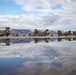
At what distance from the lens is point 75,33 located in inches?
7259

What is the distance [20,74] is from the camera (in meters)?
15.9

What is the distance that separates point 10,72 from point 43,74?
2574mm

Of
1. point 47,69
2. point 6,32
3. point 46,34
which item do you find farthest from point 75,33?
point 47,69

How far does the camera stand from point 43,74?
51.9 ft

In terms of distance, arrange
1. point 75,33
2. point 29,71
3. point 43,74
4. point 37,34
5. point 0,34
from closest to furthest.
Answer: point 43,74
point 29,71
point 0,34
point 37,34
point 75,33

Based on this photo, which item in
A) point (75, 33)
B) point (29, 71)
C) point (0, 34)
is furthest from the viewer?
point (75, 33)

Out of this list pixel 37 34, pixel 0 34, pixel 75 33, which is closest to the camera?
pixel 0 34

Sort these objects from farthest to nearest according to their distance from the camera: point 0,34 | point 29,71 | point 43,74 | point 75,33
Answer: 1. point 75,33
2. point 0,34
3. point 29,71
4. point 43,74

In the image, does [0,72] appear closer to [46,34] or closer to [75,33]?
[46,34]

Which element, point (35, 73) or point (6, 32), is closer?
point (35, 73)

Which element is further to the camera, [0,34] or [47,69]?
Answer: [0,34]

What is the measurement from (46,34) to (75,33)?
1327 inches

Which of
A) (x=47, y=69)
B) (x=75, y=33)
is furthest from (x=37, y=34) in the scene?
(x=47, y=69)

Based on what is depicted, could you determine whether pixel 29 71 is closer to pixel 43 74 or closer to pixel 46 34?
pixel 43 74
